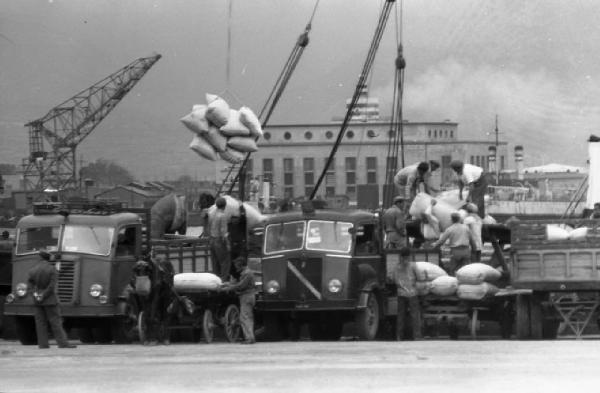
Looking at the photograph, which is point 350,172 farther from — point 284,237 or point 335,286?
point 335,286

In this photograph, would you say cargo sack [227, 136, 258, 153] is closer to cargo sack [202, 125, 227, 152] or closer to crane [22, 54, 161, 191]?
cargo sack [202, 125, 227, 152]

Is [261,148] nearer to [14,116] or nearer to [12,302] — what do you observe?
[14,116]

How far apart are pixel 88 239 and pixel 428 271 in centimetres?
580

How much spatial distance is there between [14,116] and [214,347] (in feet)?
168

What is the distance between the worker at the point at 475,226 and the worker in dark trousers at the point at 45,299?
741 centimetres

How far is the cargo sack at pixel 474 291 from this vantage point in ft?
83.4

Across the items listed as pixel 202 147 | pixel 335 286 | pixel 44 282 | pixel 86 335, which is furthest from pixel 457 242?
pixel 44 282

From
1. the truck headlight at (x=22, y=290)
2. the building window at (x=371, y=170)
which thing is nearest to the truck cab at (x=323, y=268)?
the truck headlight at (x=22, y=290)

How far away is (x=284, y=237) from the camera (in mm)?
26016

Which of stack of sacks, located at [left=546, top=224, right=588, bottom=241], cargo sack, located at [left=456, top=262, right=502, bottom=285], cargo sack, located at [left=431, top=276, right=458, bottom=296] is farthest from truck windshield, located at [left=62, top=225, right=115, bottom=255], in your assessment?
stack of sacks, located at [left=546, top=224, right=588, bottom=241]

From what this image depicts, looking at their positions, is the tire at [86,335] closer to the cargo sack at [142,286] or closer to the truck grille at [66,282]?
the truck grille at [66,282]

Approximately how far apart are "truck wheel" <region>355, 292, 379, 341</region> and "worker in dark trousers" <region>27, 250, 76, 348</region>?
4.84 m

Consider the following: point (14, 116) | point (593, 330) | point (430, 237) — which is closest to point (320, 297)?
point (430, 237)

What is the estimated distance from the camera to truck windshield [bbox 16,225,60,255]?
2586cm
